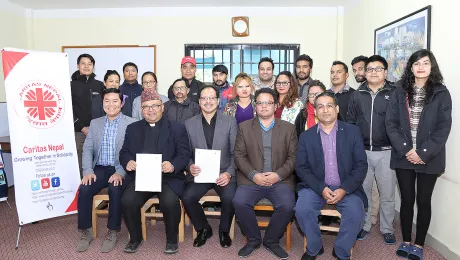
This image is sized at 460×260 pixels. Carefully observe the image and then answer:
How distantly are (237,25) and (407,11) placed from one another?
3191mm

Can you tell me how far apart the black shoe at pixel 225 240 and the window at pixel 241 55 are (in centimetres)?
400

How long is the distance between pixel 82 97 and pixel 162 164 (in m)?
1.74

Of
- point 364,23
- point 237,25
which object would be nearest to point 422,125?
point 364,23

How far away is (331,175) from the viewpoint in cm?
298

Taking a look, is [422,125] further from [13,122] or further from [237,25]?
[237,25]

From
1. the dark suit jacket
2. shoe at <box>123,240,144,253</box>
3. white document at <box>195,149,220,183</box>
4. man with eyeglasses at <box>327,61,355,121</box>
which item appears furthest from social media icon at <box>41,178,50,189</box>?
man with eyeglasses at <box>327,61,355,121</box>

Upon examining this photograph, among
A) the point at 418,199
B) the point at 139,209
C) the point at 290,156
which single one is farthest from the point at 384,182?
the point at 139,209

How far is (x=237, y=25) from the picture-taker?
6.37 m

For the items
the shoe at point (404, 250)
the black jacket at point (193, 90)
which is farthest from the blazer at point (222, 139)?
the shoe at point (404, 250)

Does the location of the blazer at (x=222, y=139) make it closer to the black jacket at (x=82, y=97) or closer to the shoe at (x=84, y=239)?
the shoe at (x=84, y=239)

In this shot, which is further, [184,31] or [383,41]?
A: [184,31]

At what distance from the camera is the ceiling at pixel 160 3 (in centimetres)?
595

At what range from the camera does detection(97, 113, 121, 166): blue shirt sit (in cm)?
346

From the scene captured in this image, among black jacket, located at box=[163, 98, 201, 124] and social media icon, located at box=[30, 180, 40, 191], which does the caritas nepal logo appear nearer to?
social media icon, located at box=[30, 180, 40, 191]
